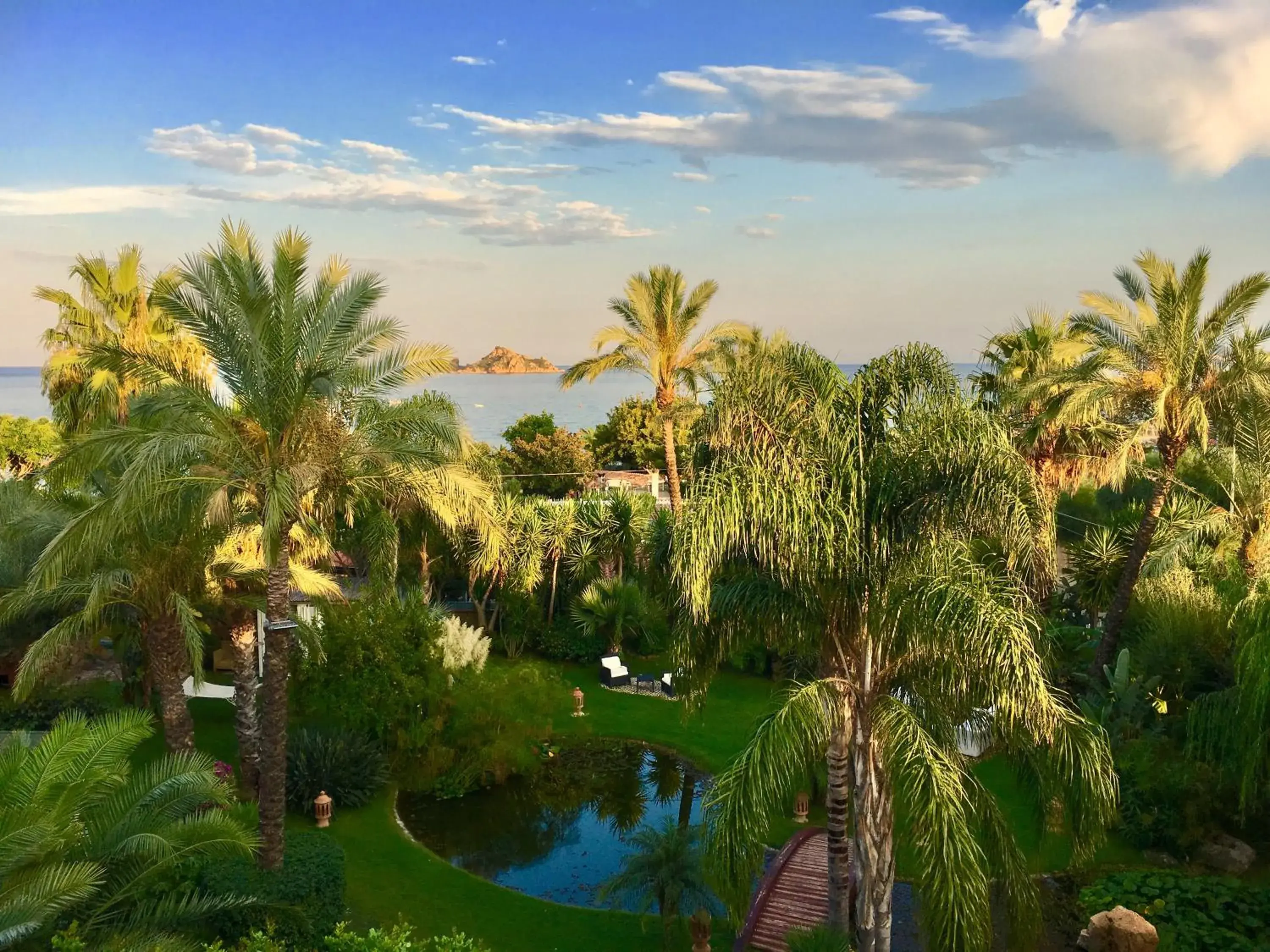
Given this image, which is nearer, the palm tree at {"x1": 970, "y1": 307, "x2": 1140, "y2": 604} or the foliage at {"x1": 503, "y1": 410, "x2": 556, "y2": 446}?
the palm tree at {"x1": 970, "y1": 307, "x2": 1140, "y2": 604}

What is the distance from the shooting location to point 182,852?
1041 cm

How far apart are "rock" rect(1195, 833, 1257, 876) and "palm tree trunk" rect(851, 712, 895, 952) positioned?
7.17 meters

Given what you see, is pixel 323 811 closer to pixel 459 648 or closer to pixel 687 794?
pixel 459 648

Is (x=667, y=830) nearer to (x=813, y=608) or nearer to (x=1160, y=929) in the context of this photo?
(x=813, y=608)

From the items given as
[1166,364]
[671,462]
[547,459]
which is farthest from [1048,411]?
[547,459]

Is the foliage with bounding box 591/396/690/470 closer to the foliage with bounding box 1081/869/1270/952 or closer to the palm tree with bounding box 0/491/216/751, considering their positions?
the palm tree with bounding box 0/491/216/751

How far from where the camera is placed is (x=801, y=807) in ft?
52.0

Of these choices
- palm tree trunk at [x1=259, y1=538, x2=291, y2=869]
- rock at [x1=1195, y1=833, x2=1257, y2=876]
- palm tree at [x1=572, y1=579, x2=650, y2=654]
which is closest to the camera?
palm tree trunk at [x1=259, y1=538, x2=291, y2=869]

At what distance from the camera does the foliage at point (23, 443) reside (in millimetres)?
40469

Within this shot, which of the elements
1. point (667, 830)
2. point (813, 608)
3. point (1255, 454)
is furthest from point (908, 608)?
point (1255, 454)

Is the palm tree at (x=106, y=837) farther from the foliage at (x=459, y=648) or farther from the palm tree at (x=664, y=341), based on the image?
the palm tree at (x=664, y=341)

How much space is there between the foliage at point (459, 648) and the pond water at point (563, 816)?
2321 millimetres

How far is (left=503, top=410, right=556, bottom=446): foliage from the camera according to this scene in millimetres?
44125

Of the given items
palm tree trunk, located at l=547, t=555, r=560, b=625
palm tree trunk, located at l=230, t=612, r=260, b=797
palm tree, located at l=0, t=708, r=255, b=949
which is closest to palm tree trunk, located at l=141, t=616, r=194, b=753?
palm tree trunk, located at l=230, t=612, r=260, b=797
